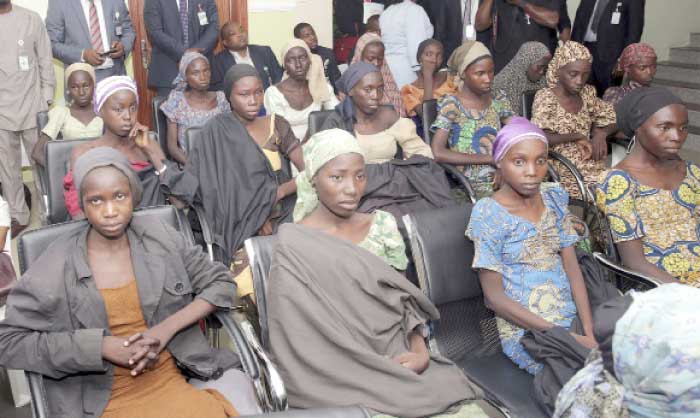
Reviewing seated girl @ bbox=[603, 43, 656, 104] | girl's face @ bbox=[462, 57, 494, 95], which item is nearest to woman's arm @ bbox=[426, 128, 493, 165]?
girl's face @ bbox=[462, 57, 494, 95]

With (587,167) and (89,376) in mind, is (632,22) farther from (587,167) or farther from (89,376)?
(89,376)

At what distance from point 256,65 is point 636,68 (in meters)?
2.89

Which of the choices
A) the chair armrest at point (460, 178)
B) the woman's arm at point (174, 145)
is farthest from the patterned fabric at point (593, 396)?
the woman's arm at point (174, 145)

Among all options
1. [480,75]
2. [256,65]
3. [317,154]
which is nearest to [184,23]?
[256,65]

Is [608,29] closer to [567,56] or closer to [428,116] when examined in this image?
[567,56]

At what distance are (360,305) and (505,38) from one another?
165 inches

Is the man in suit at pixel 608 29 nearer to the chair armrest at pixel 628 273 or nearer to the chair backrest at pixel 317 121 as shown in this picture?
the chair backrest at pixel 317 121

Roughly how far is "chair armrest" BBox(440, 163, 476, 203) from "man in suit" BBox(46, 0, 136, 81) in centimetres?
291

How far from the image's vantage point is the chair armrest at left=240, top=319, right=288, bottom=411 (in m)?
1.88

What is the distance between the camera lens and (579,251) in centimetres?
266

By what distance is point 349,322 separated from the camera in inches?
82.2

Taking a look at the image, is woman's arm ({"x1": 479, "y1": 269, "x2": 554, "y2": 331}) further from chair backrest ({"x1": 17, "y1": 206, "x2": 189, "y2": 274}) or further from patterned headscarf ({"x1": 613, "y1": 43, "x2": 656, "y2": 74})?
patterned headscarf ({"x1": 613, "y1": 43, "x2": 656, "y2": 74})

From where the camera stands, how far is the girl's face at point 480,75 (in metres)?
4.00

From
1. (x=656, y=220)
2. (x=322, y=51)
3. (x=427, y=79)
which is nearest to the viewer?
(x=656, y=220)
